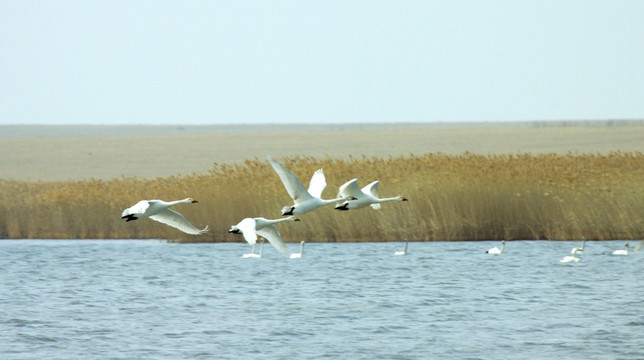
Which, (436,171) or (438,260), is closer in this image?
(438,260)

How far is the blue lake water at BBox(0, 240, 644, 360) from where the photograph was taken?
13727mm

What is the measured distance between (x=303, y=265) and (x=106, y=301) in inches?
196

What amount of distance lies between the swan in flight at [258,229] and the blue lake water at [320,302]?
1.41 meters

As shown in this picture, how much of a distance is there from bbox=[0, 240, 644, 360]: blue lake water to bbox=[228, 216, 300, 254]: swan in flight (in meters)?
1.41

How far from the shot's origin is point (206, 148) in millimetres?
85188

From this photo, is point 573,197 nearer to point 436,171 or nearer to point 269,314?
point 436,171

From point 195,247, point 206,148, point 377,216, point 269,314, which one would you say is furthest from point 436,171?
point 206,148

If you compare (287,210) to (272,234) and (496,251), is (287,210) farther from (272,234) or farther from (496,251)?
(496,251)

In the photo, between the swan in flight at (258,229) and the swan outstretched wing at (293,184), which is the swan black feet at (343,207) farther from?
the swan in flight at (258,229)

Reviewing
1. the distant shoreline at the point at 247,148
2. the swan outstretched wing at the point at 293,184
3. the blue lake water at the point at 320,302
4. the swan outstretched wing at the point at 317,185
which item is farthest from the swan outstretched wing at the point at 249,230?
the distant shoreline at the point at 247,148

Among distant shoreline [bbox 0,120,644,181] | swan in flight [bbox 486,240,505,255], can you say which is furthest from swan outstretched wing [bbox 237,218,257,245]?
distant shoreline [bbox 0,120,644,181]

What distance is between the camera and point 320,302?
17.2 m

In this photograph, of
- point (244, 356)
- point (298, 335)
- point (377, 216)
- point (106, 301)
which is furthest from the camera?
point (377, 216)

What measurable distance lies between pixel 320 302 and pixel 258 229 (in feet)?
14.6
